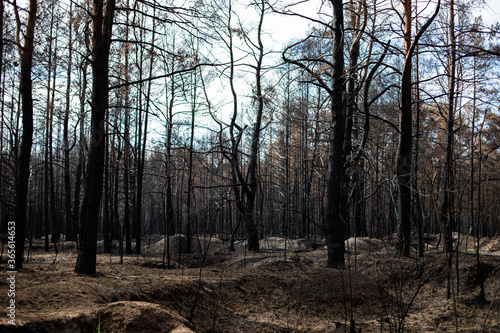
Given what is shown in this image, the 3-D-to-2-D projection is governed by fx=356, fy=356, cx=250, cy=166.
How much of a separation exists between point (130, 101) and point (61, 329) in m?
13.0

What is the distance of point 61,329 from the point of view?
292 centimetres

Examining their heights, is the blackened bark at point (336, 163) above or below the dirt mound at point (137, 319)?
above

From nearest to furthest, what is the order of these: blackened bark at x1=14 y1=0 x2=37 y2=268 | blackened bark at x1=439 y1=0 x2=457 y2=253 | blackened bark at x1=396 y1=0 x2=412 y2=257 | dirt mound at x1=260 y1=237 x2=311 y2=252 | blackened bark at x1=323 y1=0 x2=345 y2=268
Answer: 1. blackened bark at x1=439 y1=0 x2=457 y2=253
2. blackened bark at x1=14 y1=0 x2=37 y2=268
3. blackened bark at x1=323 y1=0 x2=345 y2=268
4. blackened bark at x1=396 y1=0 x2=412 y2=257
5. dirt mound at x1=260 y1=237 x2=311 y2=252

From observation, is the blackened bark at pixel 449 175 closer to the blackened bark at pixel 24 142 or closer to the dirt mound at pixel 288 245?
the dirt mound at pixel 288 245

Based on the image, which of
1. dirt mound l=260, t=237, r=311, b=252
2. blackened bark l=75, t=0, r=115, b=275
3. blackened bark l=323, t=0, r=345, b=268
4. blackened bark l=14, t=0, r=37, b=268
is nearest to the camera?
blackened bark l=75, t=0, r=115, b=275

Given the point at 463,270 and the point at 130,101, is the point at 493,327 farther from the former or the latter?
the point at 130,101

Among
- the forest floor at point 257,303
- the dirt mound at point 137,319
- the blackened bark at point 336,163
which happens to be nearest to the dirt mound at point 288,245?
A: the blackened bark at point 336,163

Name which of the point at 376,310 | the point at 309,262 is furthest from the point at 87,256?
the point at 309,262

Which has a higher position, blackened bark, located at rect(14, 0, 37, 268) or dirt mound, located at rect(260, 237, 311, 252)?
blackened bark, located at rect(14, 0, 37, 268)

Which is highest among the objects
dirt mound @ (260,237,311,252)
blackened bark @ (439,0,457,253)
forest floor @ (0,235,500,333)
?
blackened bark @ (439,0,457,253)

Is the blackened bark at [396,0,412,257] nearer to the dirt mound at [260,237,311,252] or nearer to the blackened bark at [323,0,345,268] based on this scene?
the blackened bark at [323,0,345,268]

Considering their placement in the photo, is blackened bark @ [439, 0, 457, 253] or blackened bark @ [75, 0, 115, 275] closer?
blackened bark @ [439, 0, 457, 253]

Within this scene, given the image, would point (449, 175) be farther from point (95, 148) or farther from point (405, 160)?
point (95, 148)

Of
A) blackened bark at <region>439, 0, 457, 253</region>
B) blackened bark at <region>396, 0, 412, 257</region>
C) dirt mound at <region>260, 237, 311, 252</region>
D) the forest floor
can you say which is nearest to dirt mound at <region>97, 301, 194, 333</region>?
the forest floor
